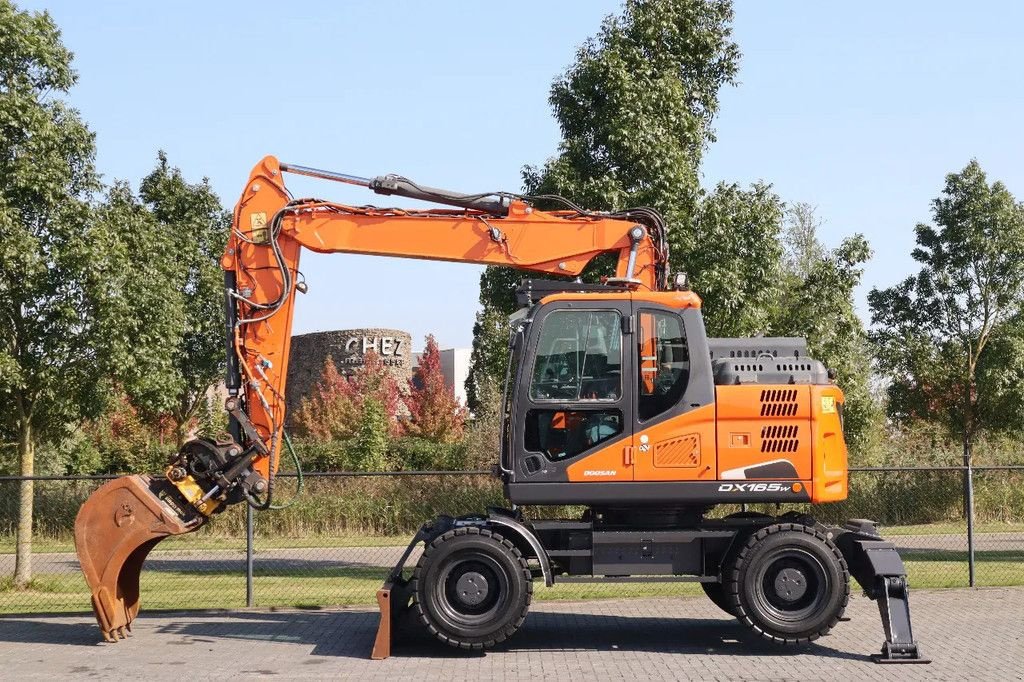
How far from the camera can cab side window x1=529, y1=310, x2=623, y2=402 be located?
11.3 m

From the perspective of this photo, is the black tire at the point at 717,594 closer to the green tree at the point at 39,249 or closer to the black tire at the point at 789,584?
the black tire at the point at 789,584

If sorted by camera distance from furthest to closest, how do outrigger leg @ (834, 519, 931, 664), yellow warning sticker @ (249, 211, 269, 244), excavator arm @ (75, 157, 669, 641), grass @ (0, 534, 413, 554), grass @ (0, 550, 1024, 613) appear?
grass @ (0, 534, 413, 554) → grass @ (0, 550, 1024, 613) → yellow warning sticker @ (249, 211, 269, 244) → excavator arm @ (75, 157, 669, 641) → outrigger leg @ (834, 519, 931, 664)

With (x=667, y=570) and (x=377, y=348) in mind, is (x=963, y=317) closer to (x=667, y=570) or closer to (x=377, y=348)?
(x=667, y=570)

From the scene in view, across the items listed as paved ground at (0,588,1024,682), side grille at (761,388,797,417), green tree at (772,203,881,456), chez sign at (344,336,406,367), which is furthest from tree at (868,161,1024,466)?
chez sign at (344,336,406,367)

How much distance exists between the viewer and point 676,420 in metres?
11.3

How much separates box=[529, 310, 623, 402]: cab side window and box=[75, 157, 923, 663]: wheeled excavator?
18 mm

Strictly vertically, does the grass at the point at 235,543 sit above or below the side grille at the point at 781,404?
below

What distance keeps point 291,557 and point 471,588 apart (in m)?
8.77

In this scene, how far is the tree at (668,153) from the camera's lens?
16703mm

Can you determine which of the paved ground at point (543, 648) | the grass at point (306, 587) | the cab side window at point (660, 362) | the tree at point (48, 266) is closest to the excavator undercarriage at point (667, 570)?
the paved ground at point (543, 648)

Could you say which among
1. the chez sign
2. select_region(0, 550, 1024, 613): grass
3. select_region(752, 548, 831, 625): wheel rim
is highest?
the chez sign

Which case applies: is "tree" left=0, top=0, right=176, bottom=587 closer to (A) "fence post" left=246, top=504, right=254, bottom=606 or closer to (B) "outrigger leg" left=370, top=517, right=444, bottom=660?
(A) "fence post" left=246, top=504, right=254, bottom=606

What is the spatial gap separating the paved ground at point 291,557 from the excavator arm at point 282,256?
21.6 feet

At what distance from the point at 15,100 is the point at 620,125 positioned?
808 centimetres
